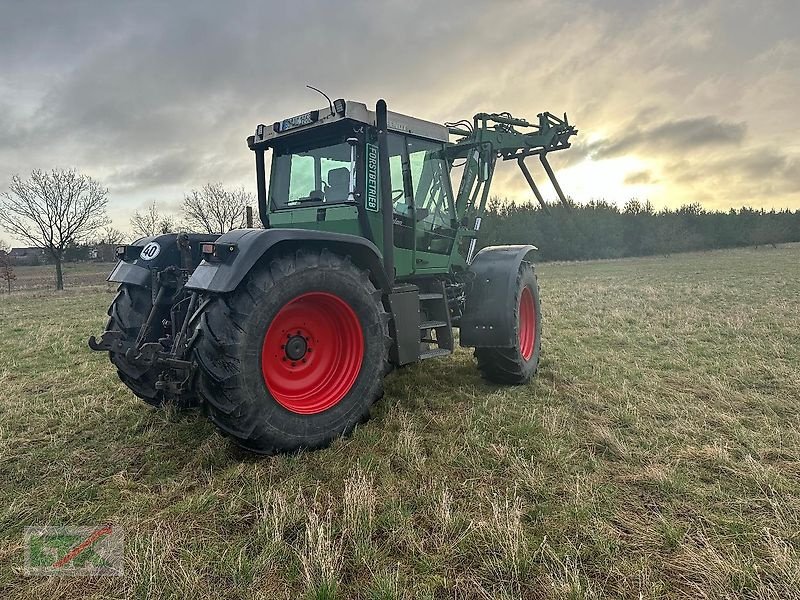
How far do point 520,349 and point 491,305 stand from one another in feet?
2.31

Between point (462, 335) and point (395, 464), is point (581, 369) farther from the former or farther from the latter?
point (395, 464)

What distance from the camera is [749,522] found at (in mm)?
2500

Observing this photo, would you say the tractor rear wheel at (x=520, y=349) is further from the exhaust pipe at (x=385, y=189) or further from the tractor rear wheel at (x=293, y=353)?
the tractor rear wheel at (x=293, y=353)

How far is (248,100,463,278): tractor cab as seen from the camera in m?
4.21

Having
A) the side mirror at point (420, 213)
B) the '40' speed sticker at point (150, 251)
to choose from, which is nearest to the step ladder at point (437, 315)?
the side mirror at point (420, 213)

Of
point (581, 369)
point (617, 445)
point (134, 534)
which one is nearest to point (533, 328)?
point (581, 369)

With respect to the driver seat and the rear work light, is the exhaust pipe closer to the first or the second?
the driver seat

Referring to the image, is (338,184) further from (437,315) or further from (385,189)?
(437,315)

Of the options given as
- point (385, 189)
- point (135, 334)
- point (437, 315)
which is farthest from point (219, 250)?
point (437, 315)

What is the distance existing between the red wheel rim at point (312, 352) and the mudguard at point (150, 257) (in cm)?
124

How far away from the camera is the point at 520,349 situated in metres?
5.41

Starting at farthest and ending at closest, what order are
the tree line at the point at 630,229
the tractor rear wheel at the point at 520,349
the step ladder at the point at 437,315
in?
the tree line at the point at 630,229 → the tractor rear wheel at the point at 520,349 → the step ladder at the point at 437,315

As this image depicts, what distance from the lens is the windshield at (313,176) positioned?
429 cm

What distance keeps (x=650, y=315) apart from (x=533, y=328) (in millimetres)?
5204
